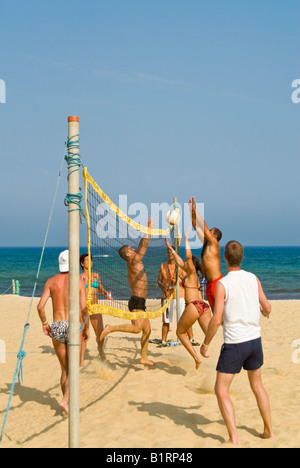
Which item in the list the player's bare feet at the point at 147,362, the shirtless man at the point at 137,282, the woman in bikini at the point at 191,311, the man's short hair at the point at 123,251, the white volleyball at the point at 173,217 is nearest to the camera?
the woman in bikini at the point at 191,311

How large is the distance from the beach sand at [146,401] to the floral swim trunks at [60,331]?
88 cm

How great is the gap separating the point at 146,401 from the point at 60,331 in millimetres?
1353

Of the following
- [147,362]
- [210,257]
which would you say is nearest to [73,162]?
[210,257]

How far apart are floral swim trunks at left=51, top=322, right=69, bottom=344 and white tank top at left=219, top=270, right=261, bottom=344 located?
1.99 meters

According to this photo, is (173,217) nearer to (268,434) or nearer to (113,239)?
(113,239)

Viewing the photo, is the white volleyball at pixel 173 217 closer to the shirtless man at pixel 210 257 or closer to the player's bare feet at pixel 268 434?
the shirtless man at pixel 210 257

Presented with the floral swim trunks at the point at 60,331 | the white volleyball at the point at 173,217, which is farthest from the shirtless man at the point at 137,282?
the floral swim trunks at the point at 60,331

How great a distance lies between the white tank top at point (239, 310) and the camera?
4344mm

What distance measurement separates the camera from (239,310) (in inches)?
171

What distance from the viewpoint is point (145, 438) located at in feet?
15.8
